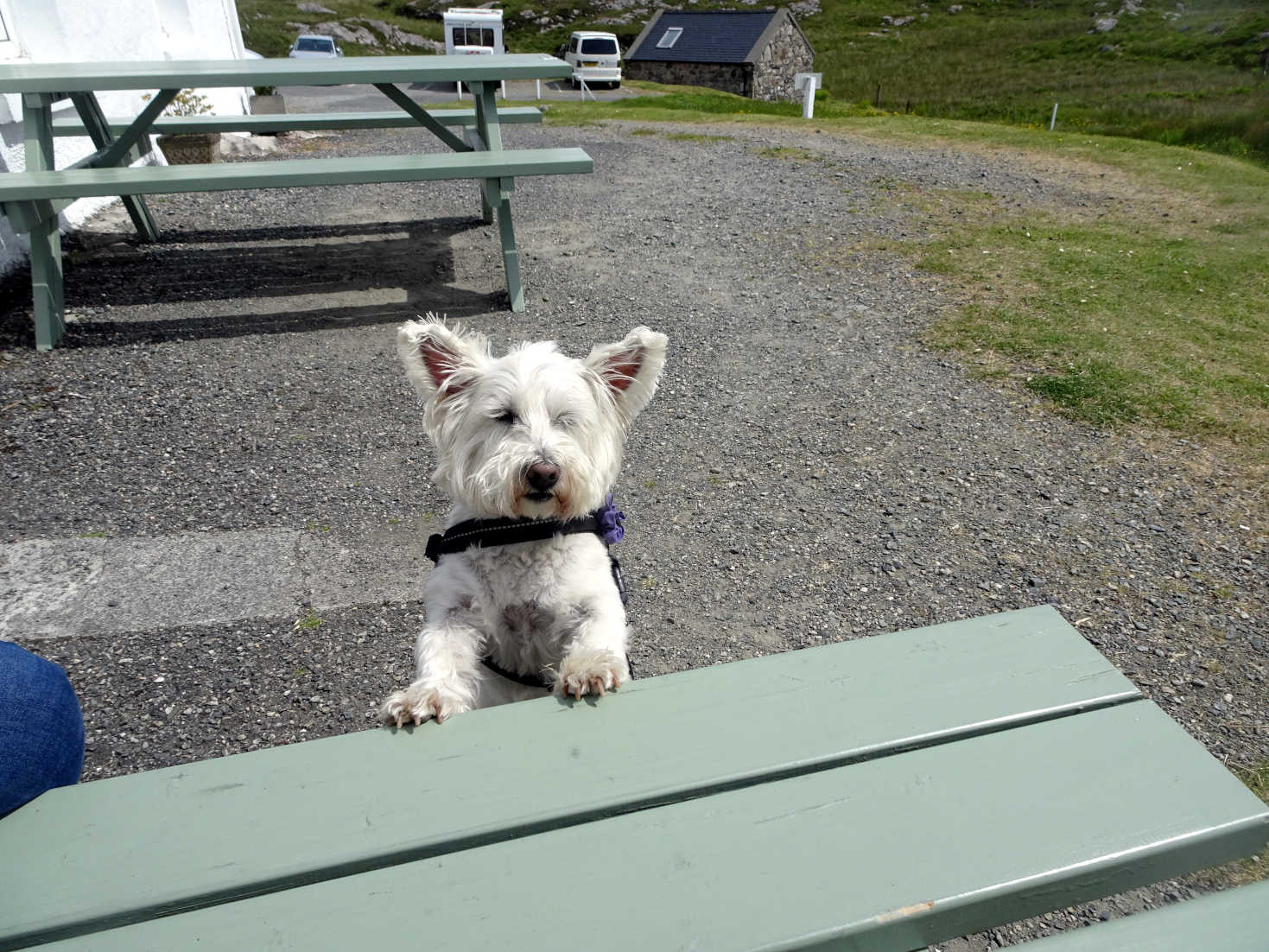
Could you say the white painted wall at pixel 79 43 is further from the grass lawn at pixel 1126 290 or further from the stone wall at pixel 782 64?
the stone wall at pixel 782 64

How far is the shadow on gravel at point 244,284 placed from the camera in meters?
6.47

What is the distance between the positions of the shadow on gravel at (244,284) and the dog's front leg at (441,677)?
16.2 feet

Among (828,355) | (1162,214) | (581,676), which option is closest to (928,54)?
(1162,214)

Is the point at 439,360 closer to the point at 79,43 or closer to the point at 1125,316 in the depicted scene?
the point at 1125,316

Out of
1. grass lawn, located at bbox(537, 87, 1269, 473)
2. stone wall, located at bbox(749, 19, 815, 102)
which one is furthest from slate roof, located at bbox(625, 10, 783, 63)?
grass lawn, located at bbox(537, 87, 1269, 473)

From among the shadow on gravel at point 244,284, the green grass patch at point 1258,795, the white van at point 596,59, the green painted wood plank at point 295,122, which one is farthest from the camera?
the white van at point 596,59

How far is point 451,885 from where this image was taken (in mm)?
1269

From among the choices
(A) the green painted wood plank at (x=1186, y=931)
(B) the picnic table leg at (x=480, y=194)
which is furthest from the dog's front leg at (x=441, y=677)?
(B) the picnic table leg at (x=480, y=194)

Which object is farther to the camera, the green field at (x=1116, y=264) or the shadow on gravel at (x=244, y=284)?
the shadow on gravel at (x=244, y=284)

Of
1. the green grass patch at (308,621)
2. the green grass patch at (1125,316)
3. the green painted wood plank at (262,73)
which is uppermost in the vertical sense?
the green painted wood plank at (262,73)

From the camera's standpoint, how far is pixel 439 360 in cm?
254

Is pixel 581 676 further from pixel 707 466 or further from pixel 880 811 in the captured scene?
pixel 707 466

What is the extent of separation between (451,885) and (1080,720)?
117cm

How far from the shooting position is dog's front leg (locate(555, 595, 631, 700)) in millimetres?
1655
